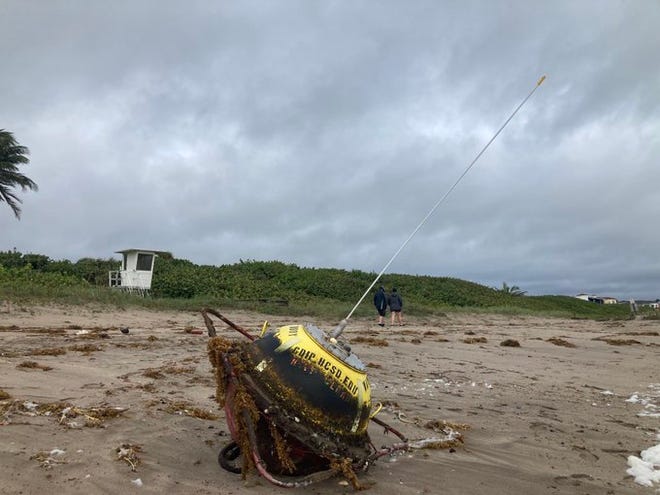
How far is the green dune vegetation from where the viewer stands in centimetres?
1911

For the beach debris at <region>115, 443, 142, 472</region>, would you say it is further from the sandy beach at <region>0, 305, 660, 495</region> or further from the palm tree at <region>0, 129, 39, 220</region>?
the palm tree at <region>0, 129, 39, 220</region>

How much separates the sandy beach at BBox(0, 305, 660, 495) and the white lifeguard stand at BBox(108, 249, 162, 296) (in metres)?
16.9

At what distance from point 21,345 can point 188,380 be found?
13.5 ft

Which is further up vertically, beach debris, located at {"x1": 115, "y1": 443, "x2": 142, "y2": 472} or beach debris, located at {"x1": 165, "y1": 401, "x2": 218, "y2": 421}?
beach debris, located at {"x1": 165, "y1": 401, "x2": 218, "y2": 421}

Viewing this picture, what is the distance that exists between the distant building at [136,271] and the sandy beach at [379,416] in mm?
16931

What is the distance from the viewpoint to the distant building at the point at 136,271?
26.6 meters

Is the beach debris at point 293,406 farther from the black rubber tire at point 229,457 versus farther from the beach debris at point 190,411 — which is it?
the beach debris at point 190,411

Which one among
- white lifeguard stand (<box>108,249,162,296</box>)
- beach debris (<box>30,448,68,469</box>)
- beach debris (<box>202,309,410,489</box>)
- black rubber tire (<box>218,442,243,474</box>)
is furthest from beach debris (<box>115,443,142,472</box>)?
white lifeguard stand (<box>108,249,162,296</box>)

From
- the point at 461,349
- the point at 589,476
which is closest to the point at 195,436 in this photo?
the point at 589,476

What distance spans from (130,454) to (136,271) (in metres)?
24.5

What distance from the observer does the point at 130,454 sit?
363 cm

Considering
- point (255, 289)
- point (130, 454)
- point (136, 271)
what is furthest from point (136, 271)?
point (130, 454)

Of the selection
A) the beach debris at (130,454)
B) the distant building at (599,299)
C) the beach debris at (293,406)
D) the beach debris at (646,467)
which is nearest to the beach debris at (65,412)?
the beach debris at (130,454)

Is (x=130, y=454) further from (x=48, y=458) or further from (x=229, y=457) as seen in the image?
(x=229, y=457)
